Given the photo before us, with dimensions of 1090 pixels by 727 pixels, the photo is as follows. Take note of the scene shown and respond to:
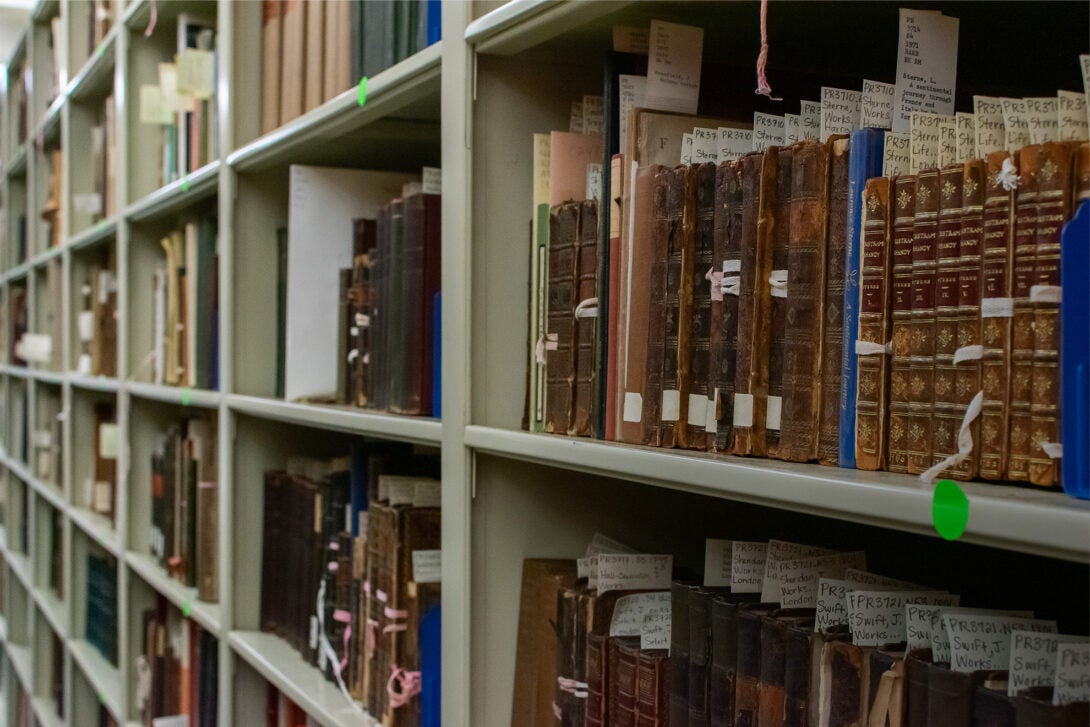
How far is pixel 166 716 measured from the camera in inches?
93.0

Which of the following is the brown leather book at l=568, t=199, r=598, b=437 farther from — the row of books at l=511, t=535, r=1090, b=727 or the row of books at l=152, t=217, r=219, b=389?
the row of books at l=152, t=217, r=219, b=389

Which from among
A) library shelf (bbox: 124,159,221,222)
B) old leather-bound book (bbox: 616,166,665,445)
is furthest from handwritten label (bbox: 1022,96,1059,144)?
library shelf (bbox: 124,159,221,222)

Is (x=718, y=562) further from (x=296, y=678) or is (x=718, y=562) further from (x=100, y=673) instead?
(x=100, y=673)

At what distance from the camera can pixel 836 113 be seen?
84 centimetres

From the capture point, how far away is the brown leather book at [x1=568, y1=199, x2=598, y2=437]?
1043 millimetres

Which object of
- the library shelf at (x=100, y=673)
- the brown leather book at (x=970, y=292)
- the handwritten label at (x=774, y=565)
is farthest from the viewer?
the library shelf at (x=100, y=673)

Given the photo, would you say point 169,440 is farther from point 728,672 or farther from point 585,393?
point 728,672

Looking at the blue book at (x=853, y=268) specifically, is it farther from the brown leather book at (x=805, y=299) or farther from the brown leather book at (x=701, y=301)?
the brown leather book at (x=701, y=301)

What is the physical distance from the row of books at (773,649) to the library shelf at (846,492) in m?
0.11

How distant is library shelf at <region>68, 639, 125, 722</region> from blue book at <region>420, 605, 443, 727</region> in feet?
4.90

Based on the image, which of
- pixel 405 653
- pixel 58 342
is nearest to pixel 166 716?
pixel 405 653

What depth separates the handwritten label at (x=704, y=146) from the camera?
950mm

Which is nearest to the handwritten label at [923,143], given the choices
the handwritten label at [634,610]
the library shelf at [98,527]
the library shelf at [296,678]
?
the handwritten label at [634,610]

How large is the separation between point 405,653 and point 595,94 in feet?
2.36
